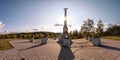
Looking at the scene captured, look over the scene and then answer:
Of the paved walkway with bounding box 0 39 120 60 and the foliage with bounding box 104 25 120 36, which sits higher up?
Result: the foliage with bounding box 104 25 120 36

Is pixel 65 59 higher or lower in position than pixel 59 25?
lower

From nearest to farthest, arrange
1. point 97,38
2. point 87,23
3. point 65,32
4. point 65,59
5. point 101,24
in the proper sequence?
point 65,59 < point 97,38 < point 65,32 < point 87,23 < point 101,24

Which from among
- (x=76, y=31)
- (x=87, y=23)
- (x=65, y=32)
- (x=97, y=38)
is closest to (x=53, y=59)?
(x=97, y=38)

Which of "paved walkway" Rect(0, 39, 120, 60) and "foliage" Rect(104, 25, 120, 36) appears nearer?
"paved walkway" Rect(0, 39, 120, 60)

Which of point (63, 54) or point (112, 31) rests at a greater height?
point (112, 31)

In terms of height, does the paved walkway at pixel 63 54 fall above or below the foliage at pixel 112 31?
below

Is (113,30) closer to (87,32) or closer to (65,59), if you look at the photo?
(87,32)

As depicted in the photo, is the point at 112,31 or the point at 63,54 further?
the point at 112,31

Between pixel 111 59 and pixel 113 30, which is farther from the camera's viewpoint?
pixel 113 30

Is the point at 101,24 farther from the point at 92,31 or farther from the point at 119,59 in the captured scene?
the point at 119,59

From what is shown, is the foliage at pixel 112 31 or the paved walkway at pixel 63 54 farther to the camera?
the foliage at pixel 112 31

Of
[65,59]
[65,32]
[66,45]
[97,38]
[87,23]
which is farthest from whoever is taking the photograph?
[87,23]

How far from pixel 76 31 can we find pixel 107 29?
16686 millimetres

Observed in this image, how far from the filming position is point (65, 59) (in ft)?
31.6
